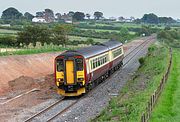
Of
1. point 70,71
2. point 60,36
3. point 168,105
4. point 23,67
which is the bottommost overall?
point 23,67

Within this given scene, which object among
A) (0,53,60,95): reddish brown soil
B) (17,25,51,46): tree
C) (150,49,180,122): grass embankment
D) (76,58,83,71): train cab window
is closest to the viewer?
(150,49,180,122): grass embankment

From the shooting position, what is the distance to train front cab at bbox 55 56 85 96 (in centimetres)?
2856

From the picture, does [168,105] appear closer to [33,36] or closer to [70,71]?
[70,71]

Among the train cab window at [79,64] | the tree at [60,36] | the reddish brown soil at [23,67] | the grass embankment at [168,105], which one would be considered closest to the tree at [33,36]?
the tree at [60,36]

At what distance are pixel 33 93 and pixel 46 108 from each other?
784cm

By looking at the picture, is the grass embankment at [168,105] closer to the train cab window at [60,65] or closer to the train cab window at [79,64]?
the train cab window at [79,64]

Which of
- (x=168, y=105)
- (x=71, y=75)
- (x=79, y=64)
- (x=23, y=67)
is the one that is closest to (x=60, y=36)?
(x=23, y=67)

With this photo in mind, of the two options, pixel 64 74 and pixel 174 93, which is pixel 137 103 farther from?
pixel 64 74

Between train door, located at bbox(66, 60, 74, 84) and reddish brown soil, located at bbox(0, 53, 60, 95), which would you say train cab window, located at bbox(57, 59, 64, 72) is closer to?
train door, located at bbox(66, 60, 74, 84)

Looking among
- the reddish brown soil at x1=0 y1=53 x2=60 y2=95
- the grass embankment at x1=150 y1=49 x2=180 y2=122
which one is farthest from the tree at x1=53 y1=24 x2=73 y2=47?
the grass embankment at x1=150 y1=49 x2=180 y2=122

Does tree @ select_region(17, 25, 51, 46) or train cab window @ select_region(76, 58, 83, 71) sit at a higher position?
train cab window @ select_region(76, 58, 83, 71)

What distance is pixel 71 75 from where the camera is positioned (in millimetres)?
28672

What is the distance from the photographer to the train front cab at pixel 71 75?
28.6 m

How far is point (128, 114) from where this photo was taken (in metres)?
18.2
